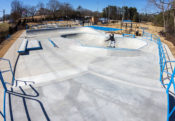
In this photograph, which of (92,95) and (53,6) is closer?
(92,95)

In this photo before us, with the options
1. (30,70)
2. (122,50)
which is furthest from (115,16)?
(30,70)

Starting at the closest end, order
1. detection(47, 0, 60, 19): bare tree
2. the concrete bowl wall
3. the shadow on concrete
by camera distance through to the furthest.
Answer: the shadow on concrete → the concrete bowl wall → detection(47, 0, 60, 19): bare tree

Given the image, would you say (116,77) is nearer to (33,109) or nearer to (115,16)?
(33,109)

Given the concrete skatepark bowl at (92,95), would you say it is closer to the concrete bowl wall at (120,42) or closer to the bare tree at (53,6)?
the concrete bowl wall at (120,42)

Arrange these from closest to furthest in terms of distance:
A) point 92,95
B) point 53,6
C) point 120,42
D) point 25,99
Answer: point 25,99, point 92,95, point 120,42, point 53,6

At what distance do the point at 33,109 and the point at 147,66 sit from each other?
25.5 feet

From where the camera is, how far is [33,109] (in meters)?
4.00

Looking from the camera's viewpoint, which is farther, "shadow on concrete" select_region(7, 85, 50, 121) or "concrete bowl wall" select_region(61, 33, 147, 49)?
"concrete bowl wall" select_region(61, 33, 147, 49)

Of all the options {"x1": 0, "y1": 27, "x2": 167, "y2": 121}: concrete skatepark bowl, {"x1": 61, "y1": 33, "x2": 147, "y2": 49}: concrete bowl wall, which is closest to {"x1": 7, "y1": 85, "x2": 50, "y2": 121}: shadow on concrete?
{"x1": 0, "y1": 27, "x2": 167, "y2": 121}: concrete skatepark bowl

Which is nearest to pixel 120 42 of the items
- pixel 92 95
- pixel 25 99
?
pixel 92 95

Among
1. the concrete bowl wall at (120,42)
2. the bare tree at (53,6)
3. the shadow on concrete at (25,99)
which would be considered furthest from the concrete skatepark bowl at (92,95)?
the bare tree at (53,6)

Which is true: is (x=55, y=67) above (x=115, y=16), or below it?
below

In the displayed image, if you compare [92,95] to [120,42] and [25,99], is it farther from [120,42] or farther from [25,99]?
[120,42]

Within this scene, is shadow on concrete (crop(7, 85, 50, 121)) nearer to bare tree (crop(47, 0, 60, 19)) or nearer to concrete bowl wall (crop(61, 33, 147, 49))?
concrete bowl wall (crop(61, 33, 147, 49))
